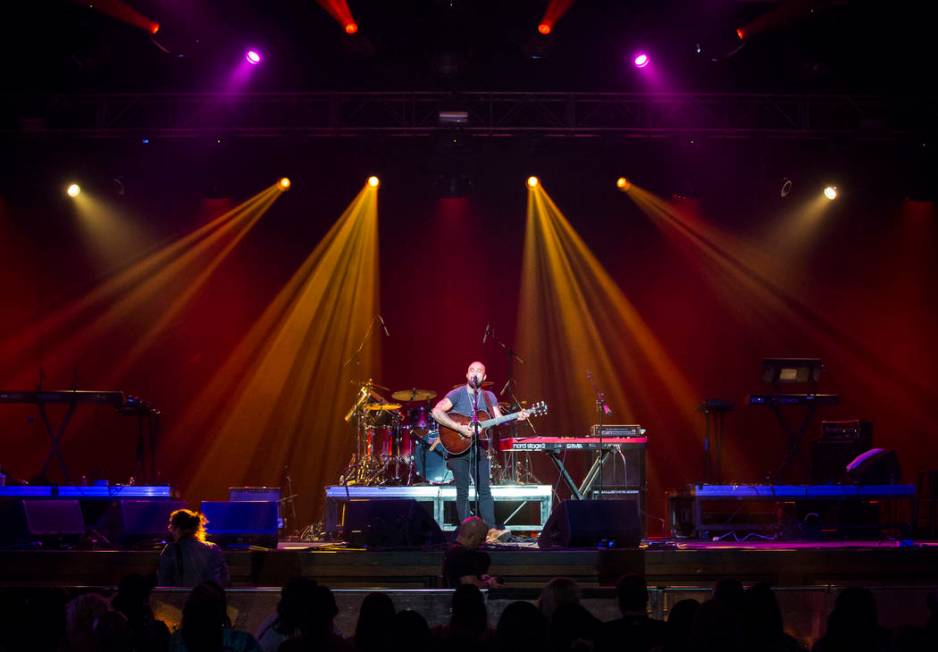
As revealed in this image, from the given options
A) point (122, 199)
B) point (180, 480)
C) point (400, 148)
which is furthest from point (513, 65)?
point (180, 480)

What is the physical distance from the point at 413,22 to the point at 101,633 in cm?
921

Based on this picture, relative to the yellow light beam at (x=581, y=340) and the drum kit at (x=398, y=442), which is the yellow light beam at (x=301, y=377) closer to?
the drum kit at (x=398, y=442)

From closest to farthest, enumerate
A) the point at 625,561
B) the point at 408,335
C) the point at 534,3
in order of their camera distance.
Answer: the point at 625,561
the point at 534,3
the point at 408,335

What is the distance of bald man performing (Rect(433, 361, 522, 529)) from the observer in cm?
928

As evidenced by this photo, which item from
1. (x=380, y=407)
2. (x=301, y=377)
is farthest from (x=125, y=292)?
(x=380, y=407)

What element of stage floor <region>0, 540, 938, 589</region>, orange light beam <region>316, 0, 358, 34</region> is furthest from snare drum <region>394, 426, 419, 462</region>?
orange light beam <region>316, 0, 358, 34</region>

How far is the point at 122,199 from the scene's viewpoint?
13.8 m

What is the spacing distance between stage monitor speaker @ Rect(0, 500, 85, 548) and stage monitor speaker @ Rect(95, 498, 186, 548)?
389 millimetres

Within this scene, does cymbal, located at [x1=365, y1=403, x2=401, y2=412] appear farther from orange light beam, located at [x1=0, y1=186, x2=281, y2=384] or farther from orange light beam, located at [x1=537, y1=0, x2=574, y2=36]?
orange light beam, located at [x1=537, y1=0, x2=574, y2=36]

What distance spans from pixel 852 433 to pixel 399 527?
5.93 m

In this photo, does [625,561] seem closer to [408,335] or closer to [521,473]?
[521,473]

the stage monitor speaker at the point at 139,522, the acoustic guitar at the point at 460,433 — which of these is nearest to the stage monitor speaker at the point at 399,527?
the acoustic guitar at the point at 460,433

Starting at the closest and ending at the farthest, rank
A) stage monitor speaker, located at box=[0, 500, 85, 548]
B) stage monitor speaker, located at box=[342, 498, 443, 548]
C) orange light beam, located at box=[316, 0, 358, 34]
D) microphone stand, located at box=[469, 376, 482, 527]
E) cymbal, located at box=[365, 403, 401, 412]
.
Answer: stage monitor speaker, located at box=[342, 498, 443, 548], stage monitor speaker, located at box=[0, 500, 85, 548], microphone stand, located at box=[469, 376, 482, 527], orange light beam, located at box=[316, 0, 358, 34], cymbal, located at box=[365, 403, 401, 412]

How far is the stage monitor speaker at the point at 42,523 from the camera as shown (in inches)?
341
